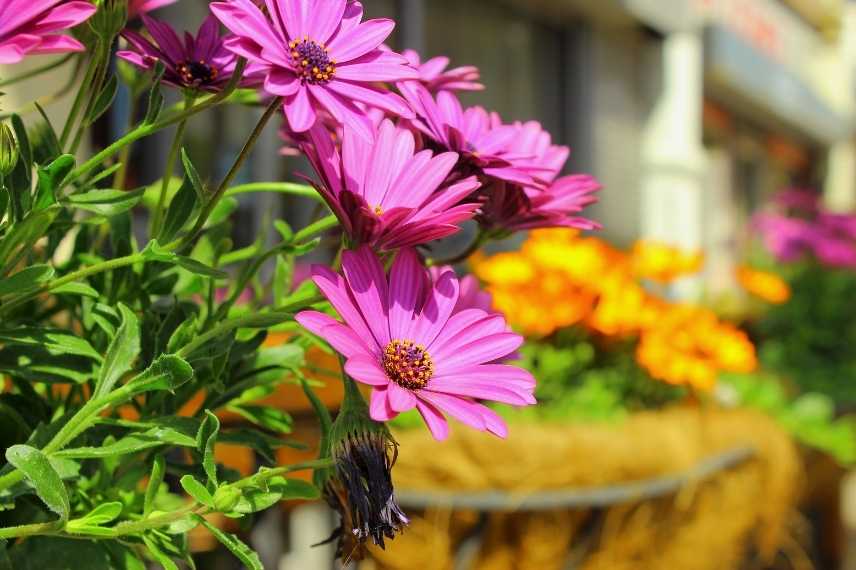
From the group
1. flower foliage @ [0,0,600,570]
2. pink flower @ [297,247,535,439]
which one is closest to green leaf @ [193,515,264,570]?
flower foliage @ [0,0,600,570]

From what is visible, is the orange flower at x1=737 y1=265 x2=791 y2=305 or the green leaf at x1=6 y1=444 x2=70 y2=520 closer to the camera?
the green leaf at x1=6 y1=444 x2=70 y2=520

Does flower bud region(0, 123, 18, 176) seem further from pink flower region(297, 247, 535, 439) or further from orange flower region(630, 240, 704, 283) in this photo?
orange flower region(630, 240, 704, 283)

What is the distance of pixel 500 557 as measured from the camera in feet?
4.96

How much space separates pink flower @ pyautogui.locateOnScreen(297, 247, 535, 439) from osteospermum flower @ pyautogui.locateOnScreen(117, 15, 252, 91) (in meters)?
0.13

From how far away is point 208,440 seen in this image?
0.45 meters

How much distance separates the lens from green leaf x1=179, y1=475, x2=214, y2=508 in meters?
0.44

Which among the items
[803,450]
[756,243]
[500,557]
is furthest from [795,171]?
[500,557]

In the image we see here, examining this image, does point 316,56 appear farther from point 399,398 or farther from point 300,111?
point 399,398

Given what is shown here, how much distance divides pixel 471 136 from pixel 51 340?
0.24 m

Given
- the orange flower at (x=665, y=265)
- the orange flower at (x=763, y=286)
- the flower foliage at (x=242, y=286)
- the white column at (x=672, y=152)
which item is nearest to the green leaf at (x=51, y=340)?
the flower foliage at (x=242, y=286)

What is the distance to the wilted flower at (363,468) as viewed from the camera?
46 centimetres

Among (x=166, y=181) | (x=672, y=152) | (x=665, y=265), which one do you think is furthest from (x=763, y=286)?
(x=166, y=181)

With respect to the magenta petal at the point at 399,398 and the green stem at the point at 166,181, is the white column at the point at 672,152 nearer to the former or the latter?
the green stem at the point at 166,181

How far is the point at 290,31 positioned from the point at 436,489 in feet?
3.70
